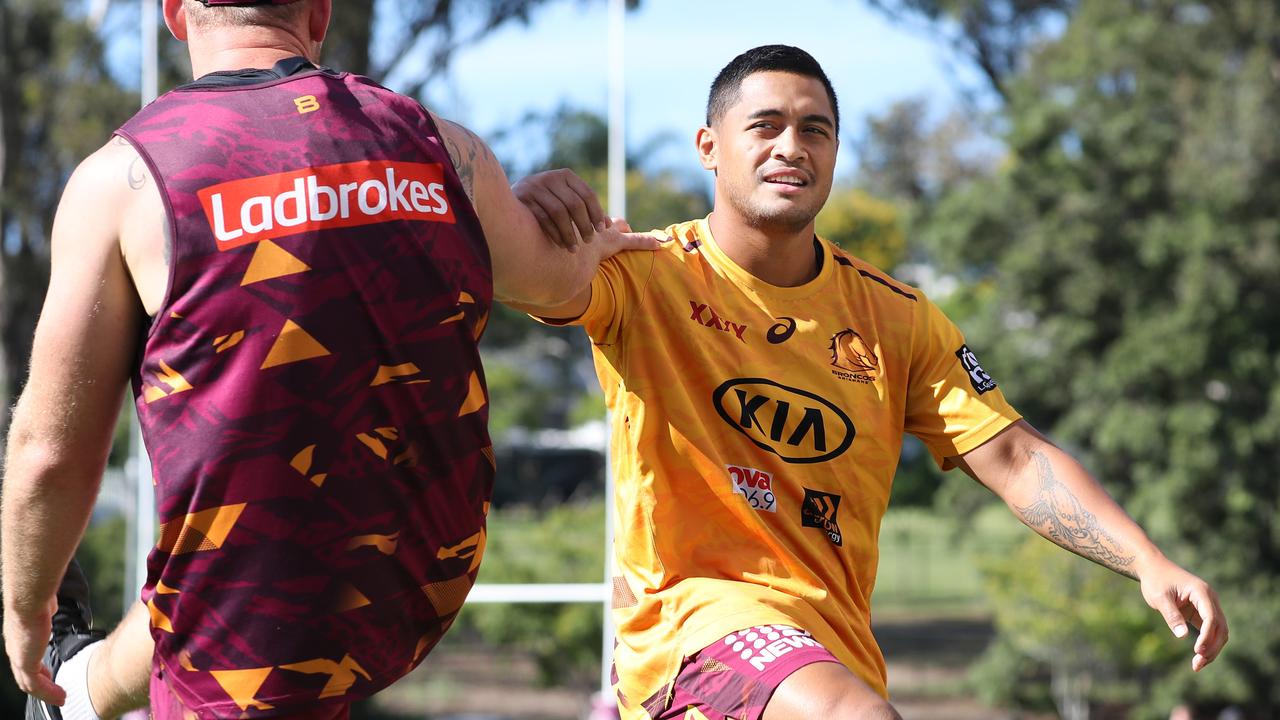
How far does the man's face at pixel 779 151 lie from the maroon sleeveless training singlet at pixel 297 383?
1.36 metres

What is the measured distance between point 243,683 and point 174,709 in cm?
15

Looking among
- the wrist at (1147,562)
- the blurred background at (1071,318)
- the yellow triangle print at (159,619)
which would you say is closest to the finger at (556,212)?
the yellow triangle print at (159,619)

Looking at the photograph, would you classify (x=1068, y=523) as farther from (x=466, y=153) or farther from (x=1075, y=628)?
(x=1075, y=628)

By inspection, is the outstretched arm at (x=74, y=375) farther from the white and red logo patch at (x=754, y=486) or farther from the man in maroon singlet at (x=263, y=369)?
the white and red logo patch at (x=754, y=486)

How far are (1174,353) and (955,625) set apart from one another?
8.35 metres

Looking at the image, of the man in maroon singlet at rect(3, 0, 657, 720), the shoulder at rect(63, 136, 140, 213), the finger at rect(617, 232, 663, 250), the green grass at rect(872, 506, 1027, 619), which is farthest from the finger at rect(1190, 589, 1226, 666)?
the green grass at rect(872, 506, 1027, 619)

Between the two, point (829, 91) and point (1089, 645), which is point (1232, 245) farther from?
point (829, 91)

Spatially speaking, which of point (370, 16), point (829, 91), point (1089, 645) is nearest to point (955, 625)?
point (1089, 645)

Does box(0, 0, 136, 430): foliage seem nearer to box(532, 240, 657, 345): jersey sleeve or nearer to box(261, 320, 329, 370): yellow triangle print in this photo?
box(532, 240, 657, 345): jersey sleeve

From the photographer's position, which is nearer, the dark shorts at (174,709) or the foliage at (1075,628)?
the dark shorts at (174,709)

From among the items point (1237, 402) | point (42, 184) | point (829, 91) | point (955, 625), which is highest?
point (829, 91)

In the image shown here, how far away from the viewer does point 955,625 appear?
75.3ft

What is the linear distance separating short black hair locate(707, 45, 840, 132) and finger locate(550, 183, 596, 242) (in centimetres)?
84

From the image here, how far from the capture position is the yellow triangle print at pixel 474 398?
234 cm
